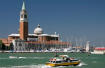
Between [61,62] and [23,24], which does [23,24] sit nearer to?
[23,24]

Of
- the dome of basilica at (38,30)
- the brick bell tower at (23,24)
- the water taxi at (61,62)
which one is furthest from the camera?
the dome of basilica at (38,30)

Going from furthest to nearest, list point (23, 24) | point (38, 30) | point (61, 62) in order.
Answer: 1. point (38, 30)
2. point (23, 24)
3. point (61, 62)

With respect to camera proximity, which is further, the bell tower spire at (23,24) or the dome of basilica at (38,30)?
the dome of basilica at (38,30)

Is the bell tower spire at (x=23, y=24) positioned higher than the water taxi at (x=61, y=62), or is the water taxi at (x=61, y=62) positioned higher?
the bell tower spire at (x=23, y=24)

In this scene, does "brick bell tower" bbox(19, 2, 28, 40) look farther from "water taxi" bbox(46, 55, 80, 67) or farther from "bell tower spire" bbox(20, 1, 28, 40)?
"water taxi" bbox(46, 55, 80, 67)

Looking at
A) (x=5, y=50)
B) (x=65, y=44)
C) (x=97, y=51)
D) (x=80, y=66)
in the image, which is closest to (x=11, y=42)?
(x=5, y=50)

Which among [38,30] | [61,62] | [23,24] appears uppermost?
[23,24]

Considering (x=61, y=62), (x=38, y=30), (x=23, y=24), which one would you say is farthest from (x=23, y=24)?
(x=61, y=62)

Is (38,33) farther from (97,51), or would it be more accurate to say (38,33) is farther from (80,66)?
(80,66)

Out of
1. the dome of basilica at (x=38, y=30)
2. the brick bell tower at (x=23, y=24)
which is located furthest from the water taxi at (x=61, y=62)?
the dome of basilica at (x=38, y=30)

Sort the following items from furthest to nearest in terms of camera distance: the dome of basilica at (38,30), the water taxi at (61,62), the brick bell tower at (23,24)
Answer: the dome of basilica at (38,30)
the brick bell tower at (23,24)
the water taxi at (61,62)

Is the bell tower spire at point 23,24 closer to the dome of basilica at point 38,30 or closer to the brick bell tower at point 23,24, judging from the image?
the brick bell tower at point 23,24

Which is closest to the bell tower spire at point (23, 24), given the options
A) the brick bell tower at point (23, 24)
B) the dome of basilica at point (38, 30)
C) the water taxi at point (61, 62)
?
the brick bell tower at point (23, 24)

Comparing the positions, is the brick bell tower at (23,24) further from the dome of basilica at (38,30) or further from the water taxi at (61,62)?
the water taxi at (61,62)
